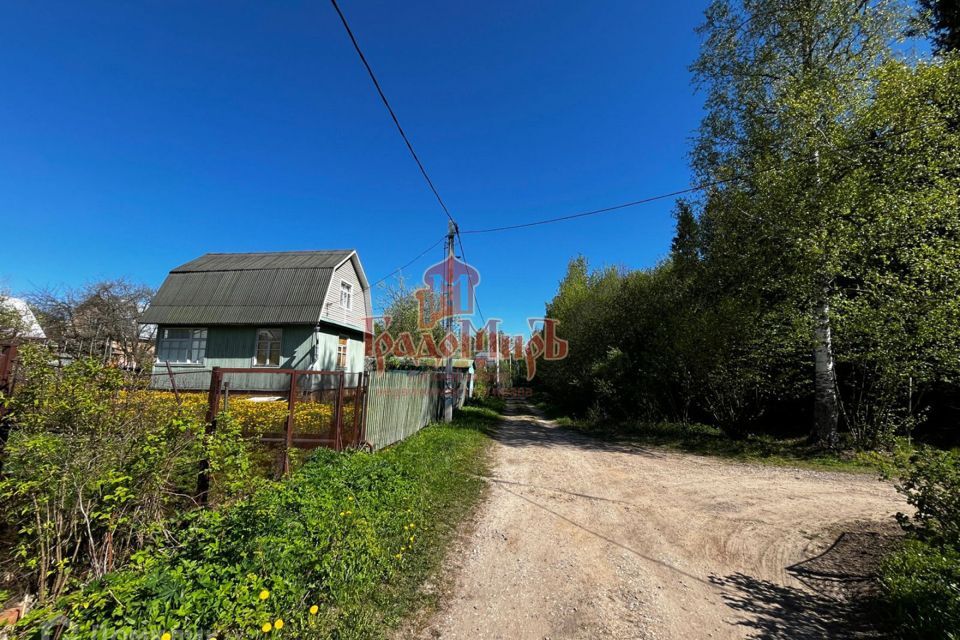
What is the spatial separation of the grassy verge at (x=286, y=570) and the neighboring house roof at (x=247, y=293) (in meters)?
12.2

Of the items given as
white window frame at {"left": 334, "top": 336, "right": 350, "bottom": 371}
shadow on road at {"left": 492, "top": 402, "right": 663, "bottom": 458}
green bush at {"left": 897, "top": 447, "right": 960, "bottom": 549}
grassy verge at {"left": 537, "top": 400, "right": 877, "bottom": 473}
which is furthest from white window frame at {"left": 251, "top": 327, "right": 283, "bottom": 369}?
green bush at {"left": 897, "top": 447, "right": 960, "bottom": 549}

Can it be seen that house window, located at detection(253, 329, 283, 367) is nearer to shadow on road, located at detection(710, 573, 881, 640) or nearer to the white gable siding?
the white gable siding

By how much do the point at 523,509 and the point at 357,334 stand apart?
15.9m

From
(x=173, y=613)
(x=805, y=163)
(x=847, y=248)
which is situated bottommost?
(x=173, y=613)

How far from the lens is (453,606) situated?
305cm

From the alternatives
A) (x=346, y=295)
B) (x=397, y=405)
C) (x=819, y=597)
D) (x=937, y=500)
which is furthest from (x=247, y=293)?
(x=937, y=500)

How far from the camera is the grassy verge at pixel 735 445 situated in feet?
26.9

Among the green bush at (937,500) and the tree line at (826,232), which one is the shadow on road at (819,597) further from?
the tree line at (826,232)

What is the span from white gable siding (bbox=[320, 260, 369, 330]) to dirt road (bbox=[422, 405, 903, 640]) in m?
11.6

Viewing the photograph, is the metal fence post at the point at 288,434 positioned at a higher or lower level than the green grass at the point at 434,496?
higher

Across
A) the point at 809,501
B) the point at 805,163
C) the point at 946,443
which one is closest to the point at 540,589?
the point at 809,501

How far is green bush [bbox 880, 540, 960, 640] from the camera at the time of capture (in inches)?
92.0

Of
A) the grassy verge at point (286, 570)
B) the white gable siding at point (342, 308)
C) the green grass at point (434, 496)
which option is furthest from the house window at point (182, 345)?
the grassy verge at point (286, 570)

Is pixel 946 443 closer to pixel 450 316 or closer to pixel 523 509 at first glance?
pixel 523 509
